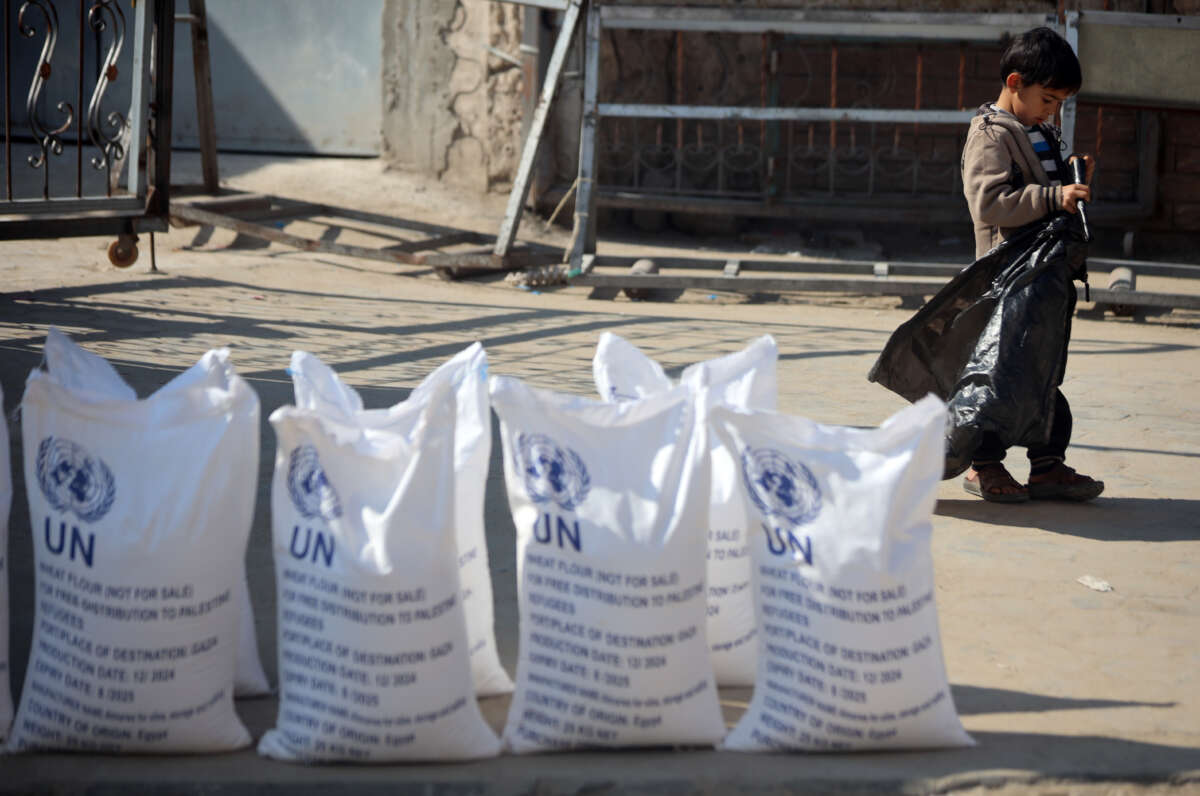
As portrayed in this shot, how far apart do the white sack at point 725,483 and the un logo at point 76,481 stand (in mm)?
879

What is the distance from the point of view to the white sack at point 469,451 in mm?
2135

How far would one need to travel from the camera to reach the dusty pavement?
194 cm

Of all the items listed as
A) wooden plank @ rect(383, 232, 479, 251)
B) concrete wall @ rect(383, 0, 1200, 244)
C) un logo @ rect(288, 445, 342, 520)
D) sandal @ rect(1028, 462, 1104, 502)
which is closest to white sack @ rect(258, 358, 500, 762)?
un logo @ rect(288, 445, 342, 520)

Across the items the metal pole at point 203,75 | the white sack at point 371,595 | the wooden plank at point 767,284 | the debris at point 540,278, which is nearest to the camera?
the white sack at point 371,595

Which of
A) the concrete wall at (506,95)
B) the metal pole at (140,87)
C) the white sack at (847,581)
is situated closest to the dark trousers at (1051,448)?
the white sack at (847,581)

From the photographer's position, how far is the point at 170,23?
5879 millimetres

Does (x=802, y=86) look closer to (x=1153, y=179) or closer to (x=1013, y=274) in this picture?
(x=1153, y=179)

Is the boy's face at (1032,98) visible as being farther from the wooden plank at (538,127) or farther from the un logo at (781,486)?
the wooden plank at (538,127)

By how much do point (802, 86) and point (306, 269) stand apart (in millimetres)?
4720

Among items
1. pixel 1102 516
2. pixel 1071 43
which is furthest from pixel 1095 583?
pixel 1071 43

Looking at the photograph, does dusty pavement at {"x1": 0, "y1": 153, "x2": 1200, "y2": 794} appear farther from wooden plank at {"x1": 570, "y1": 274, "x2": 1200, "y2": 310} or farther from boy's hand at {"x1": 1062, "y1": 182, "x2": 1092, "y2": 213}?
boy's hand at {"x1": 1062, "y1": 182, "x2": 1092, "y2": 213}

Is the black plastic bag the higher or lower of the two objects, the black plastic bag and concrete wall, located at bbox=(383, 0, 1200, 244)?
the lower

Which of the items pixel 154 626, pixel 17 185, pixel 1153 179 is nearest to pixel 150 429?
pixel 154 626

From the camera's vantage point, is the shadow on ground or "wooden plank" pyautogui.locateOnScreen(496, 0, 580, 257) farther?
"wooden plank" pyautogui.locateOnScreen(496, 0, 580, 257)
